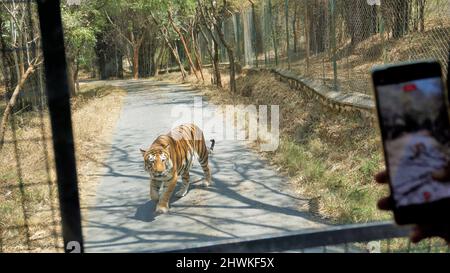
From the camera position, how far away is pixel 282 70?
15570mm

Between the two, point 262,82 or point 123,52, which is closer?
A: point 262,82

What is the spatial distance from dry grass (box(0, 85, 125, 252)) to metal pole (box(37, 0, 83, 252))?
901 mm

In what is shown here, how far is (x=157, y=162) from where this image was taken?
6184 mm

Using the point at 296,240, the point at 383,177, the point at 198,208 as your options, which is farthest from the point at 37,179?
the point at 383,177

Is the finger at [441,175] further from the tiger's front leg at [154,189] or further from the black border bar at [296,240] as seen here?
the tiger's front leg at [154,189]

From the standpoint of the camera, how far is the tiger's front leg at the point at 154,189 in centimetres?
637

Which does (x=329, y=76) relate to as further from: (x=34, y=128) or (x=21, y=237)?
(x=21, y=237)

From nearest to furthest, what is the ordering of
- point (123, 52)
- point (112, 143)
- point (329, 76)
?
point (112, 143)
point (329, 76)
point (123, 52)

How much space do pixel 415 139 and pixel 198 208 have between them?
17.1 ft

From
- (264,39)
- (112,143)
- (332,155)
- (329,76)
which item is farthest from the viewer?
(264,39)

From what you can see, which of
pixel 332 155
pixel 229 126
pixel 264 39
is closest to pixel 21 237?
pixel 332 155

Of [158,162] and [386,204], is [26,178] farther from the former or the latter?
[386,204]

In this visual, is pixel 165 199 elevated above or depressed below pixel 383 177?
below
